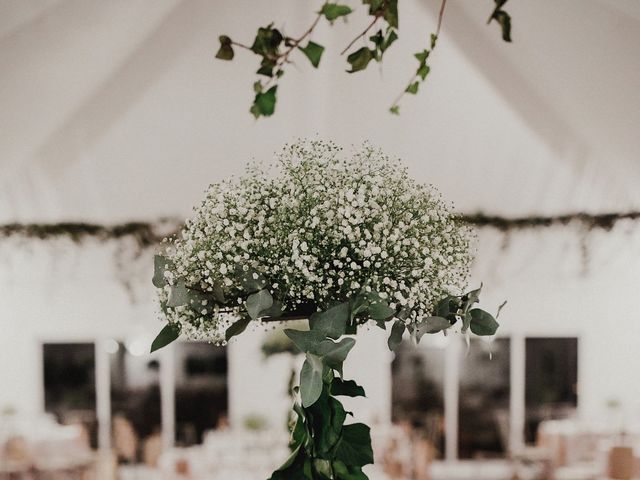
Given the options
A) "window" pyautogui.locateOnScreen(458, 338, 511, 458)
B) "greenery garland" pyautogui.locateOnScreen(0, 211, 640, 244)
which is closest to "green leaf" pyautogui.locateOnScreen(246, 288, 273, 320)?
"greenery garland" pyautogui.locateOnScreen(0, 211, 640, 244)

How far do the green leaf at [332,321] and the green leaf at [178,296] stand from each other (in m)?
0.23

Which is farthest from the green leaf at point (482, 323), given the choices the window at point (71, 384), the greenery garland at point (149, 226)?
the window at point (71, 384)

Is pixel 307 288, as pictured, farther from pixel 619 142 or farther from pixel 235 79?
pixel 235 79

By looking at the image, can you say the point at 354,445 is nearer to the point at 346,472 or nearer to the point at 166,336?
the point at 346,472

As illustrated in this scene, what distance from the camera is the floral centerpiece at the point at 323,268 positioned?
1131mm

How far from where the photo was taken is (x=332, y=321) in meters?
1.06

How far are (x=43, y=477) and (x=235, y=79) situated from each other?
5.33 metres

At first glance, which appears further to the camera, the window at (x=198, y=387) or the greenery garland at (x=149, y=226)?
the window at (x=198, y=387)

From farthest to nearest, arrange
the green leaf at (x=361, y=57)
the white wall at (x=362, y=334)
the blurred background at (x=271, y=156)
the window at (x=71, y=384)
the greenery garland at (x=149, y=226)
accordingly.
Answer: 1. the window at (x=71, y=384)
2. the white wall at (x=362, y=334)
3. the greenery garland at (x=149, y=226)
4. the blurred background at (x=271, y=156)
5. the green leaf at (x=361, y=57)

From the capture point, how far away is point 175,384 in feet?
28.7

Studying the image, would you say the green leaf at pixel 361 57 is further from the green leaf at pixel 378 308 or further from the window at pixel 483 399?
the window at pixel 483 399

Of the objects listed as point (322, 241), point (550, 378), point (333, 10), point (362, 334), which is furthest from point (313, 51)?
point (550, 378)

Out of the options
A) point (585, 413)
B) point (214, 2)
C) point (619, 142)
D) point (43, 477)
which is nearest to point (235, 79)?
point (214, 2)

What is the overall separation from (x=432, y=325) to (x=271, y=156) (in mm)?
4192
